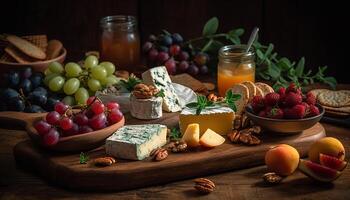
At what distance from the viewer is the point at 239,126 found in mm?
2170

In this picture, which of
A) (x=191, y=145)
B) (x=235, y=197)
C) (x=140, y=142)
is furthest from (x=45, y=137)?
(x=235, y=197)

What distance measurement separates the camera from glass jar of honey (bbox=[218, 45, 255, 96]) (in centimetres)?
248

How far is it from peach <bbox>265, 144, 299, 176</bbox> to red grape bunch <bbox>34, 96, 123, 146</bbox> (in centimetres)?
49

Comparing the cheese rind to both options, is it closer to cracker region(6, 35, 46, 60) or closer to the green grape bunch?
the green grape bunch

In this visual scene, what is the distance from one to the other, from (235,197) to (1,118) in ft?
3.14

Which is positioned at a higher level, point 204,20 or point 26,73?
point 204,20

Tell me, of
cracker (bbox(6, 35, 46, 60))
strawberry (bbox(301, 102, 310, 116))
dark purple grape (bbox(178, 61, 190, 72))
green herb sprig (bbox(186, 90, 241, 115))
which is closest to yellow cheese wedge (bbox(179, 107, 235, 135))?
green herb sprig (bbox(186, 90, 241, 115))

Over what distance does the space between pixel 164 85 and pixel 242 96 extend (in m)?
0.27

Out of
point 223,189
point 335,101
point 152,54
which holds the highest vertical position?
point 152,54

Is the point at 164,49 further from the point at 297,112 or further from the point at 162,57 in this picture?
the point at 297,112

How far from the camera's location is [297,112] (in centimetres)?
203

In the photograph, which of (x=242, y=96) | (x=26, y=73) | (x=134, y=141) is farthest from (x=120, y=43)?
(x=134, y=141)

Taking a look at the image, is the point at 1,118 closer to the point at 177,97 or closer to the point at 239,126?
the point at 177,97

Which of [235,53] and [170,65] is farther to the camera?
[170,65]
